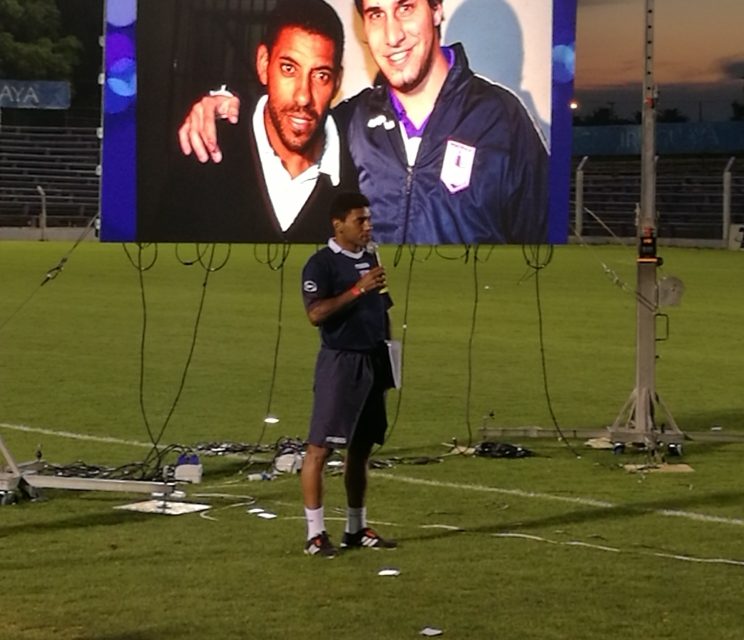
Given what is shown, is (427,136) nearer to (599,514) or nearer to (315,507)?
(599,514)

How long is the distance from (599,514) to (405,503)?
3.82ft

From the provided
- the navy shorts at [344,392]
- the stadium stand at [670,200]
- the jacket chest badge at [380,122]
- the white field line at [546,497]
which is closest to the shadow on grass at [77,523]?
the navy shorts at [344,392]

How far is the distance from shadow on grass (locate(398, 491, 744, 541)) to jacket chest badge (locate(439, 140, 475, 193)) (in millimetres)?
2679

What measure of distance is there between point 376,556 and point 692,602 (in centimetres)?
171

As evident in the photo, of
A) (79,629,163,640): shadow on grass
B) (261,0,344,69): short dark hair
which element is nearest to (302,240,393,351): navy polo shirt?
(79,629,163,640): shadow on grass

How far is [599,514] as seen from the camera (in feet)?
30.2

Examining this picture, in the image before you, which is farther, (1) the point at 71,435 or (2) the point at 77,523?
(1) the point at 71,435

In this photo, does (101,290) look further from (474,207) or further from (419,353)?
(474,207)

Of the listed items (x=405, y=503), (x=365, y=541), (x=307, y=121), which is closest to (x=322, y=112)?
(x=307, y=121)

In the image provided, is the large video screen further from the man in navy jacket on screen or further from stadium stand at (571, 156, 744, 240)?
stadium stand at (571, 156, 744, 240)

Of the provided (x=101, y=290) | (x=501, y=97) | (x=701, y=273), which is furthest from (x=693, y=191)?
(x=501, y=97)

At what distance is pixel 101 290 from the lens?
2856 centimetres

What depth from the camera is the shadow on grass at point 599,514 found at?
341 inches

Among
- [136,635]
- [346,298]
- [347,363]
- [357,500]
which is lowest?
[136,635]
